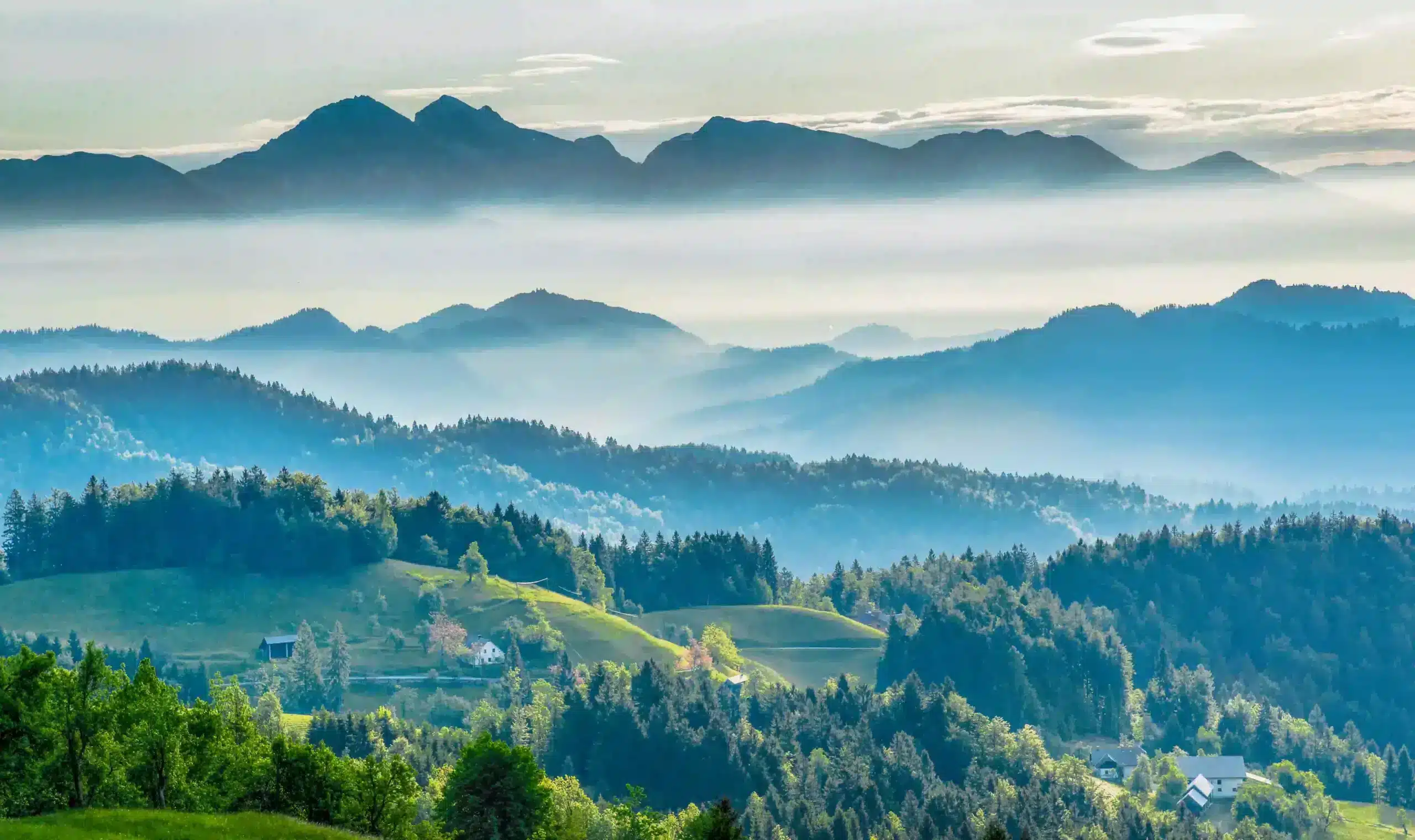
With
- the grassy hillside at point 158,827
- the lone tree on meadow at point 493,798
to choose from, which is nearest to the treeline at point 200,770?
the lone tree on meadow at point 493,798

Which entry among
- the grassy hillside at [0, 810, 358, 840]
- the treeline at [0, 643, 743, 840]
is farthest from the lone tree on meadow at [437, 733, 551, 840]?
the grassy hillside at [0, 810, 358, 840]

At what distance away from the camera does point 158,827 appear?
258 feet

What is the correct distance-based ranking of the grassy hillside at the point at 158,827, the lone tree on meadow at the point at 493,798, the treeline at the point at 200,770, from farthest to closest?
the lone tree on meadow at the point at 493,798, the treeline at the point at 200,770, the grassy hillside at the point at 158,827

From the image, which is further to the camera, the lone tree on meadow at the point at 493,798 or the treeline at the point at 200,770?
the lone tree on meadow at the point at 493,798

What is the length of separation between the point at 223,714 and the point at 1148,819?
352ft

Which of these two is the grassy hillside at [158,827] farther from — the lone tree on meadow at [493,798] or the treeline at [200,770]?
the lone tree on meadow at [493,798]

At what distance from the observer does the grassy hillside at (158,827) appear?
74.3m

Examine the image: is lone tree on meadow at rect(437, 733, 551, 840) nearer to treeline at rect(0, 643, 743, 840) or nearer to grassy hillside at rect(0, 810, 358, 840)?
treeline at rect(0, 643, 743, 840)

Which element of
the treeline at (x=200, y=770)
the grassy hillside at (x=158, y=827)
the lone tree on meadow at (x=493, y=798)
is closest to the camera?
the grassy hillside at (x=158, y=827)

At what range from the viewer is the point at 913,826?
590 feet

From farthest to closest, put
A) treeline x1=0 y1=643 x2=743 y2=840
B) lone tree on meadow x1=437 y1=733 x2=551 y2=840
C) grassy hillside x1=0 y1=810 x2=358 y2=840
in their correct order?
lone tree on meadow x1=437 y1=733 x2=551 y2=840
treeline x1=0 y1=643 x2=743 y2=840
grassy hillside x1=0 y1=810 x2=358 y2=840

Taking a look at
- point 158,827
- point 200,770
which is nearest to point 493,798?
point 200,770

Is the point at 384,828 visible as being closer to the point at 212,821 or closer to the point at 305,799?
the point at 305,799

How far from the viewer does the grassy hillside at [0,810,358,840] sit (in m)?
74.3
